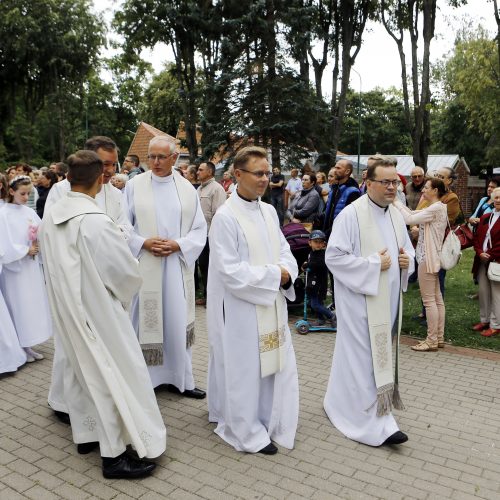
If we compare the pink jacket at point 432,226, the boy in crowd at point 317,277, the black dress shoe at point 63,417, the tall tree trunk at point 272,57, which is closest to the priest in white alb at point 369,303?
the pink jacket at point 432,226

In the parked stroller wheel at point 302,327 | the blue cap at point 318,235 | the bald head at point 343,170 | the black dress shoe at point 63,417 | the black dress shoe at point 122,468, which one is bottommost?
the parked stroller wheel at point 302,327

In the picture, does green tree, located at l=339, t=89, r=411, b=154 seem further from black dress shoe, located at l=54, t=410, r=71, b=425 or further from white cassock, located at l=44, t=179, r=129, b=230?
black dress shoe, located at l=54, t=410, r=71, b=425

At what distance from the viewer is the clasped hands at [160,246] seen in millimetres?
4996

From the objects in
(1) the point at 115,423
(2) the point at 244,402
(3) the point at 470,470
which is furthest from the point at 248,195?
(3) the point at 470,470

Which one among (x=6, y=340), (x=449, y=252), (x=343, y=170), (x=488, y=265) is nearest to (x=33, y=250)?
(x=6, y=340)

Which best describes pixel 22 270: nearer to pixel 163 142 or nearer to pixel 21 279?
pixel 21 279

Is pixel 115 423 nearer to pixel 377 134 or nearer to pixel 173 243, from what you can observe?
pixel 173 243

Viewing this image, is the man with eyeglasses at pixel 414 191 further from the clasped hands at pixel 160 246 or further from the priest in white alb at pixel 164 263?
the clasped hands at pixel 160 246

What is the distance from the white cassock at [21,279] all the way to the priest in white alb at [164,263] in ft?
5.13

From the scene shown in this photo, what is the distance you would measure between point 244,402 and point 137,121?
46.3 metres

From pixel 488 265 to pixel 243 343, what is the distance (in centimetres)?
Result: 470

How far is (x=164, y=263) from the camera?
5.13 m

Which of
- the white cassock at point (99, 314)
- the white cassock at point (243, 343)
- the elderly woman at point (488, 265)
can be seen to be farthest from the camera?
the elderly woman at point (488, 265)

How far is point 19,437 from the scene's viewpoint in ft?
14.2
